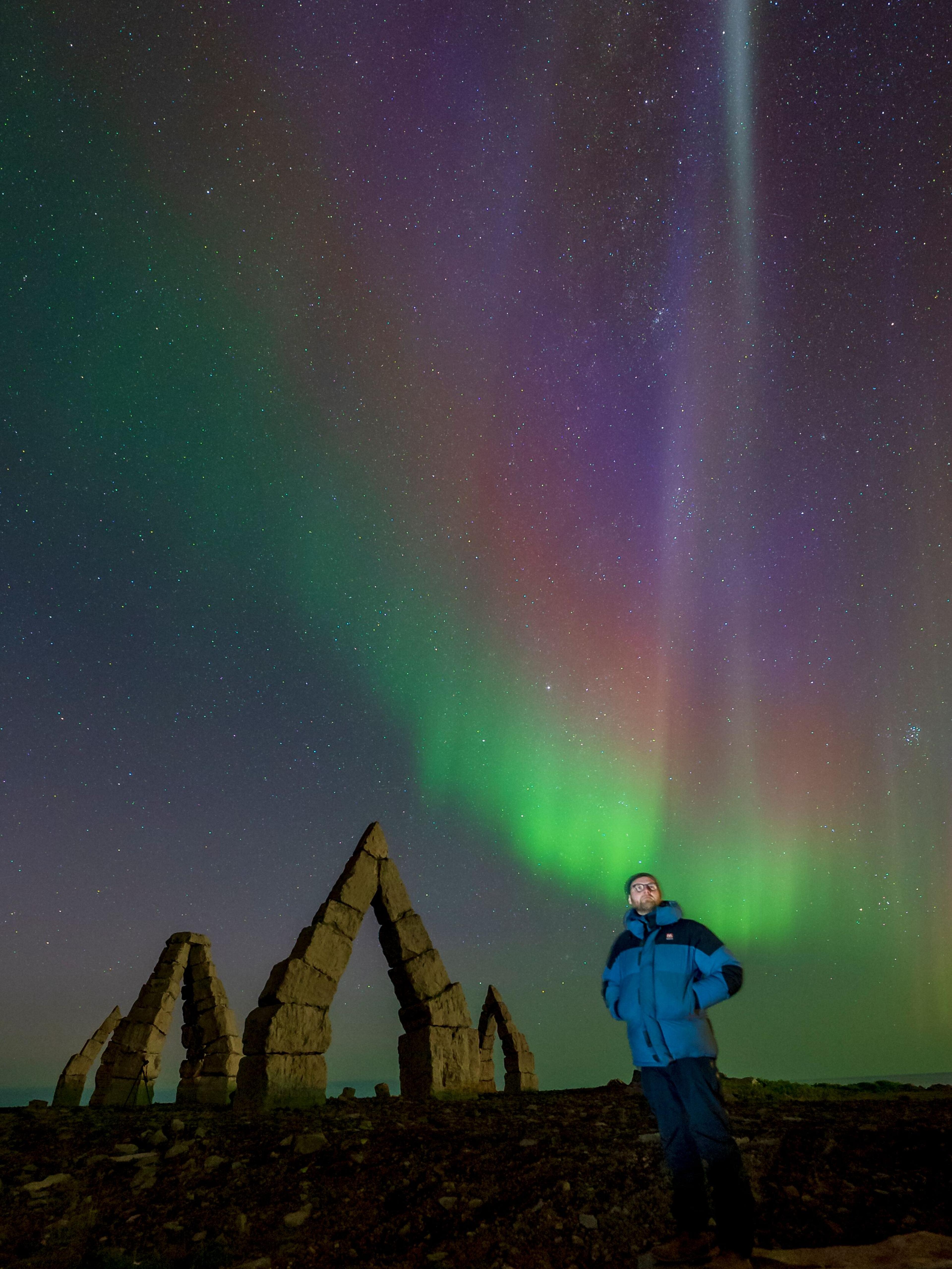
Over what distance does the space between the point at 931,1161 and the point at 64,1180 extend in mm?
6699

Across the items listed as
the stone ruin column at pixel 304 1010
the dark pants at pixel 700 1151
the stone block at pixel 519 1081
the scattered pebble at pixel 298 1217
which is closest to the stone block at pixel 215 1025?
the stone ruin column at pixel 304 1010

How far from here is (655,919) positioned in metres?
4.75

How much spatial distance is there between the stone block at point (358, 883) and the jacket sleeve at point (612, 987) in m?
7.26

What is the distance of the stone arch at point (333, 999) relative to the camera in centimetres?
987

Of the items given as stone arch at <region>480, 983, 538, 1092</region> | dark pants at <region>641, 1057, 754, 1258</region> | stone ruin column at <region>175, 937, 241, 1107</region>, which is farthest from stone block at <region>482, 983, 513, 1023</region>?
dark pants at <region>641, 1057, 754, 1258</region>

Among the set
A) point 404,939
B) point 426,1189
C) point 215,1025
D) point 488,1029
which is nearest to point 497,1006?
point 488,1029

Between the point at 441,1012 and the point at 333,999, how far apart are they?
5.25 feet

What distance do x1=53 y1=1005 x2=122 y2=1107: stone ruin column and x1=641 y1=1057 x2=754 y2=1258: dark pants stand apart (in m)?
23.8

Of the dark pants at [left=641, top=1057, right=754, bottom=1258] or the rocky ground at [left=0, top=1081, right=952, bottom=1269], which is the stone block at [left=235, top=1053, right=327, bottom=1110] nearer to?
the rocky ground at [left=0, top=1081, right=952, bottom=1269]

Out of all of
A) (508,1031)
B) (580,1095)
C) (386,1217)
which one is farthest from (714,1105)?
(508,1031)

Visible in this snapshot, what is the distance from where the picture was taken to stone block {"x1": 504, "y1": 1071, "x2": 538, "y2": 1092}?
21156 millimetres

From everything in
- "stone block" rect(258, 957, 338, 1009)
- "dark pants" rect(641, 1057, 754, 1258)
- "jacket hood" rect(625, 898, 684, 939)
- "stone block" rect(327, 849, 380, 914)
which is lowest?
"dark pants" rect(641, 1057, 754, 1258)

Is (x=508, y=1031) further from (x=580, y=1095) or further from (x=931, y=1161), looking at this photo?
(x=931, y=1161)

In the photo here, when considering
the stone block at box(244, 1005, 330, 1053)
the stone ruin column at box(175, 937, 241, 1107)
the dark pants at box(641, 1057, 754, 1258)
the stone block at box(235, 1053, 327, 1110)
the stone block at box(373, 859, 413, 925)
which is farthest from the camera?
the stone ruin column at box(175, 937, 241, 1107)
